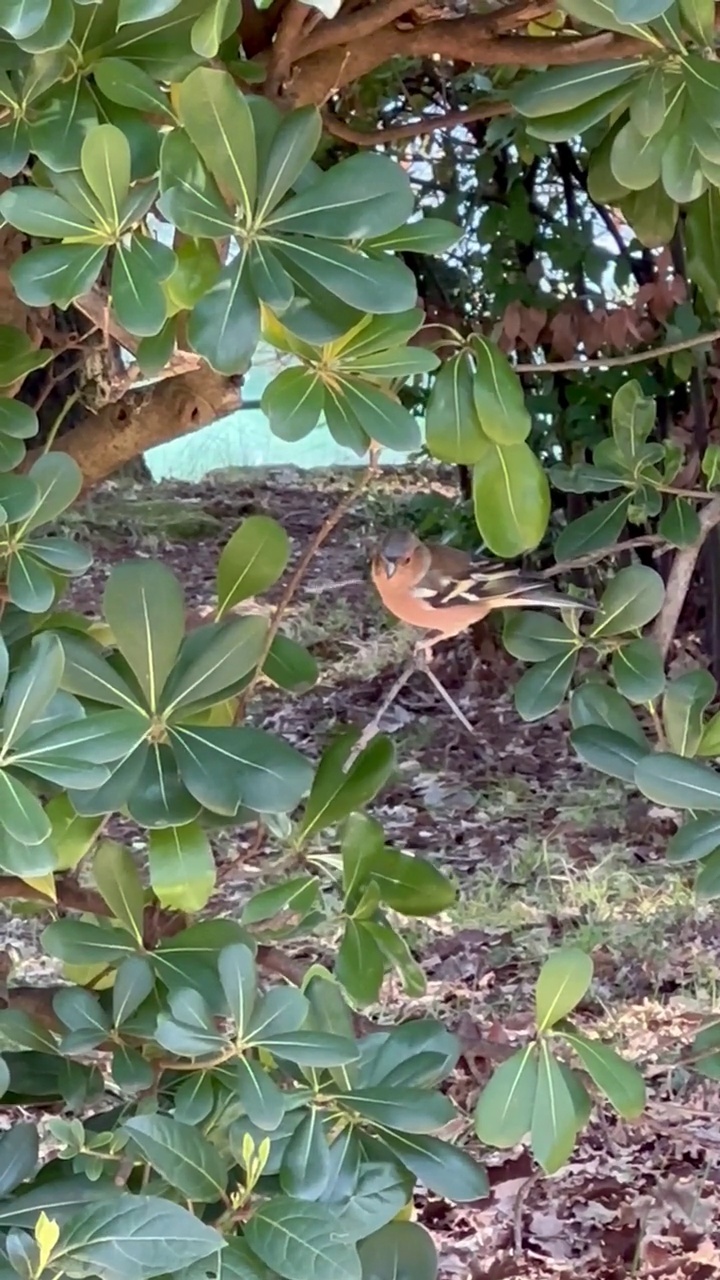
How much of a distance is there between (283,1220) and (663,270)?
2.92 meters

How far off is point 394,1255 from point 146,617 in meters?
0.47

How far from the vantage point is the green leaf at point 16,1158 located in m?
0.84

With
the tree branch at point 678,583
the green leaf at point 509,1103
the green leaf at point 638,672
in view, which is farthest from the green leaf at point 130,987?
the tree branch at point 678,583

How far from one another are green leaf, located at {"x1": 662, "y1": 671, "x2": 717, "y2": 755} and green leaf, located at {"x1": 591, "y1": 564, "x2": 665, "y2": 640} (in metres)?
0.08

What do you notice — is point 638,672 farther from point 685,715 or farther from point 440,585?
point 440,585

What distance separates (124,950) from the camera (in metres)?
0.91

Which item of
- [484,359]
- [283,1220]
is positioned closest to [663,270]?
[484,359]

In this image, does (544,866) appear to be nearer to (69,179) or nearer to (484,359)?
(484,359)

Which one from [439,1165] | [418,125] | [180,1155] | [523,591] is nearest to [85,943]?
[180,1155]

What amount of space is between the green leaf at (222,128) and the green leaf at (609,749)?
1.57 feet

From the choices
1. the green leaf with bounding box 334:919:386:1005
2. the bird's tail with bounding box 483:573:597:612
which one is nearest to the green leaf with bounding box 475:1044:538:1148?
the green leaf with bounding box 334:919:386:1005

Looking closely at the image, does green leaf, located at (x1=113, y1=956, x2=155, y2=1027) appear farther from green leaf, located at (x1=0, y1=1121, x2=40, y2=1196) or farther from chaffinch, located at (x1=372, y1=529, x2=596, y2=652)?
chaffinch, located at (x1=372, y1=529, x2=596, y2=652)

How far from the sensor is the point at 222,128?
2.50 ft

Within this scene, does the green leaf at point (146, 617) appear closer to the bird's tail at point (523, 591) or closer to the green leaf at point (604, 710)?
the green leaf at point (604, 710)
